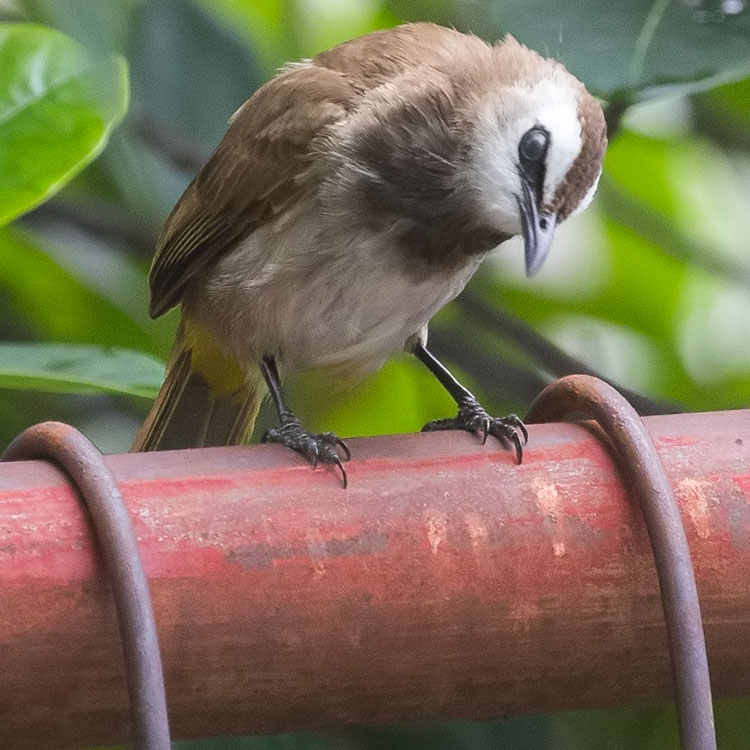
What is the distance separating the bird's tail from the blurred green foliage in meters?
0.05

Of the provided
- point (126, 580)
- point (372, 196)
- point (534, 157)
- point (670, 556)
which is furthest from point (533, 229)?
point (126, 580)

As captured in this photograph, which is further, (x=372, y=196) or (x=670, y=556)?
(x=372, y=196)

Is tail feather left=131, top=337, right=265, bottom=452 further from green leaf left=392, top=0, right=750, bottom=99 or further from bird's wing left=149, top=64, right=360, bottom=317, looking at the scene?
green leaf left=392, top=0, right=750, bottom=99

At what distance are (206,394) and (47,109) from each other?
0.46 metres

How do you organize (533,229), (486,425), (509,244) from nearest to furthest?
→ (486,425)
(533,229)
(509,244)

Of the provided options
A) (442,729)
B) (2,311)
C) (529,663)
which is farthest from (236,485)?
(2,311)

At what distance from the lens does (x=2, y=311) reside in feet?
5.32

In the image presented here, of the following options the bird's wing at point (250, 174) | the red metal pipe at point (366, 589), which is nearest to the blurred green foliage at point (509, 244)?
the bird's wing at point (250, 174)

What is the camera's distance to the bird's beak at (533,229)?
1270mm

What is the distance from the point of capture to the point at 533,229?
4.30 ft

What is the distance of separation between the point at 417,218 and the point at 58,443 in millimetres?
780

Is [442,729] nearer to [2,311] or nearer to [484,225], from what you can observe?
[484,225]

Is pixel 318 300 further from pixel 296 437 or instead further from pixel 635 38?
pixel 635 38


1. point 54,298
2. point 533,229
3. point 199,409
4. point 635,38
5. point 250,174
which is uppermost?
point 635,38
